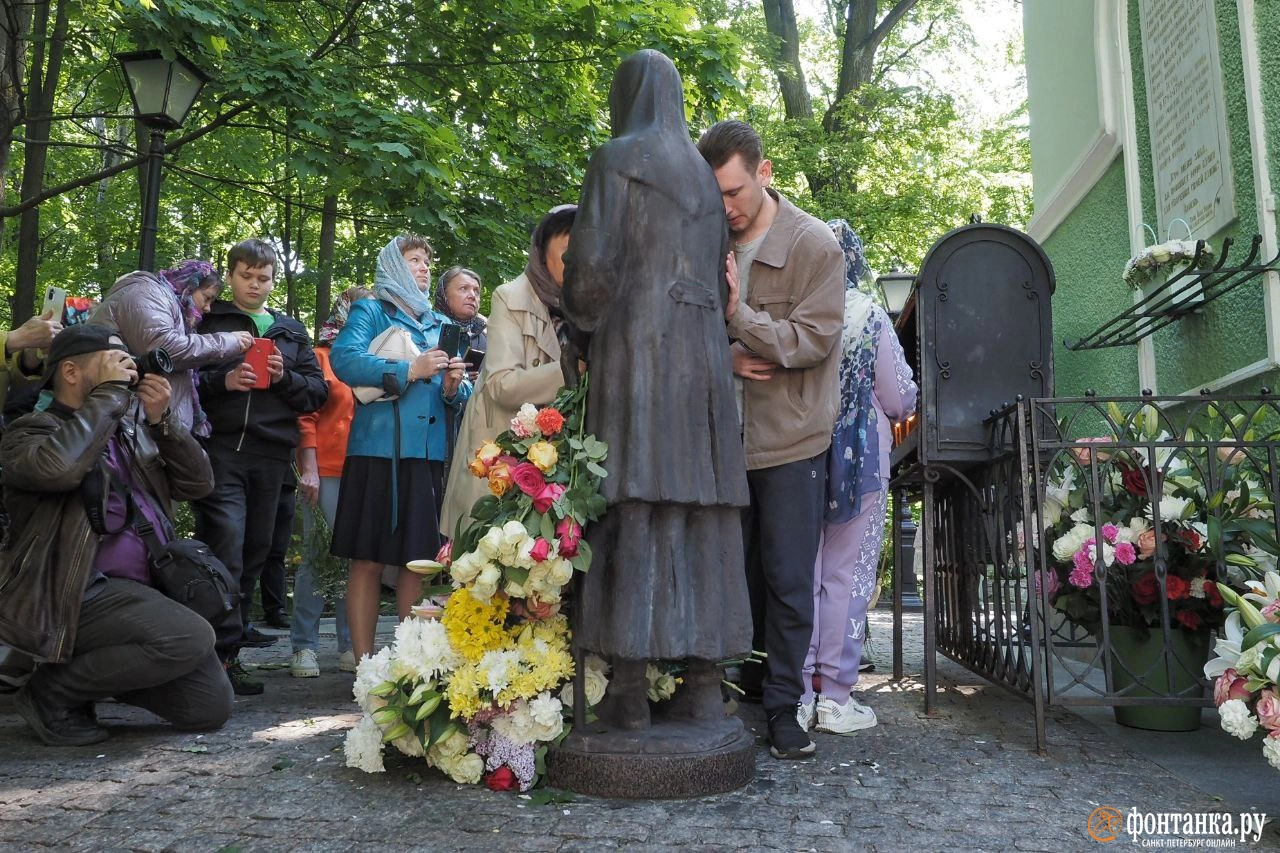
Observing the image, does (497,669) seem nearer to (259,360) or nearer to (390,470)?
(390,470)

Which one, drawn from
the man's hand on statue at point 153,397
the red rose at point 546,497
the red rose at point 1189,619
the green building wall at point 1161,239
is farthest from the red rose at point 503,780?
the green building wall at point 1161,239

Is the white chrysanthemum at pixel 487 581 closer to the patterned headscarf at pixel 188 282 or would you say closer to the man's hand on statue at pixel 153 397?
the man's hand on statue at pixel 153 397

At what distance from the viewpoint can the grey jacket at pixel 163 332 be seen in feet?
16.2

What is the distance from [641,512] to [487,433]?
103 cm

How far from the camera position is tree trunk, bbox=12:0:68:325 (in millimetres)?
10266

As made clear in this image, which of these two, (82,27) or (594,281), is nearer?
(594,281)

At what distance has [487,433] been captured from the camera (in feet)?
13.5

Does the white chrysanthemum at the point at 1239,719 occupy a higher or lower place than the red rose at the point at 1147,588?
lower

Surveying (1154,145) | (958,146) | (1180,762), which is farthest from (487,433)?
(958,146)

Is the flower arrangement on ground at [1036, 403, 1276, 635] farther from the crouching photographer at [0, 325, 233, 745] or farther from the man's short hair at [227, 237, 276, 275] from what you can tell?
the man's short hair at [227, 237, 276, 275]

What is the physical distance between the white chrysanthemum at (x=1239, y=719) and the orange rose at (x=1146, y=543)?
121 cm

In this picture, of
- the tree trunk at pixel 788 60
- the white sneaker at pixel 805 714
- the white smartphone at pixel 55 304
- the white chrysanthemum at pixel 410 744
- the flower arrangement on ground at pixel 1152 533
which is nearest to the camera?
the white chrysanthemum at pixel 410 744

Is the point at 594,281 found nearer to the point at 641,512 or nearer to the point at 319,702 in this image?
the point at 641,512

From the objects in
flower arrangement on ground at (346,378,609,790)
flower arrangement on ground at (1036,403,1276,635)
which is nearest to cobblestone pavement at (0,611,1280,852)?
flower arrangement on ground at (346,378,609,790)
